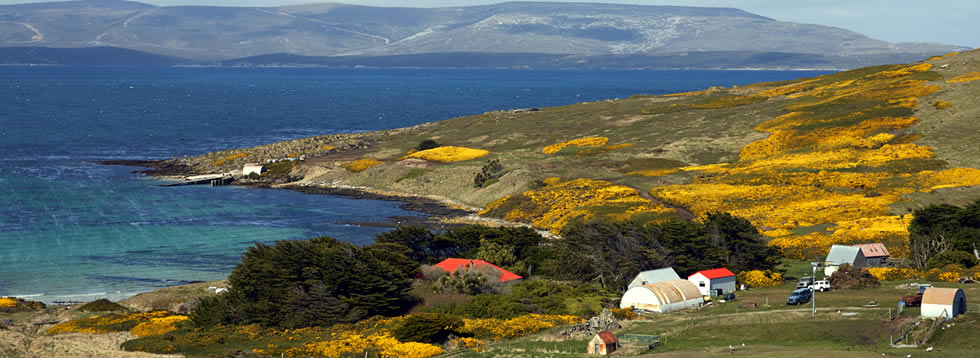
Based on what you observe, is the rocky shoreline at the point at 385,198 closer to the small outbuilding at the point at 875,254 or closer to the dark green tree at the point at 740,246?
the dark green tree at the point at 740,246

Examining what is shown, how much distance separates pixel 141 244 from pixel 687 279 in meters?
48.3

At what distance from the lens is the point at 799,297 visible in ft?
192

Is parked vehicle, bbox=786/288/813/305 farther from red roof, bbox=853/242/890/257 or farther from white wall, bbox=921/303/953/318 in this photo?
red roof, bbox=853/242/890/257

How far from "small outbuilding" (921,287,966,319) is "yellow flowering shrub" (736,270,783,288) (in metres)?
19.4

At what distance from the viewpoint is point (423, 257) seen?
7556 cm

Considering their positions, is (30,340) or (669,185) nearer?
(30,340)

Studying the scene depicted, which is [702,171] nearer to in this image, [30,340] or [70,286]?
[70,286]

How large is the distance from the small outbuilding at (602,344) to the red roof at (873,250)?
30658 mm

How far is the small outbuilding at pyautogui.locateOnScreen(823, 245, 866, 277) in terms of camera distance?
71.0 metres

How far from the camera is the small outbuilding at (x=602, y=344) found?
160 ft

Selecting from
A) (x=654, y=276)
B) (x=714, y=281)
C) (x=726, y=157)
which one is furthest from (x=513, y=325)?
(x=726, y=157)

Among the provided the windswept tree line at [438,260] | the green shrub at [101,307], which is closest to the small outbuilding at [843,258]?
the windswept tree line at [438,260]

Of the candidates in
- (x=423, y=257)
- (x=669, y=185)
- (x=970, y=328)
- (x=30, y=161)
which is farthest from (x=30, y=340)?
(x=30, y=161)

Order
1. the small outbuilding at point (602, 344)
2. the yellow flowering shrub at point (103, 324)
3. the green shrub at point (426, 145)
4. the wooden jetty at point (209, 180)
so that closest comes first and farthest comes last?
1. the small outbuilding at point (602, 344)
2. the yellow flowering shrub at point (103, 324)
3. the wooden jetty at point (209, 180)
4. the green shrub at point (426, 145)
